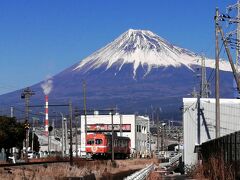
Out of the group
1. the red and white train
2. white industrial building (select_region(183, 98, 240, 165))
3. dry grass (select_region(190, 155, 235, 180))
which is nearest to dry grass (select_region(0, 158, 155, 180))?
white industrial building (select_region(183, 98, 240, 165))

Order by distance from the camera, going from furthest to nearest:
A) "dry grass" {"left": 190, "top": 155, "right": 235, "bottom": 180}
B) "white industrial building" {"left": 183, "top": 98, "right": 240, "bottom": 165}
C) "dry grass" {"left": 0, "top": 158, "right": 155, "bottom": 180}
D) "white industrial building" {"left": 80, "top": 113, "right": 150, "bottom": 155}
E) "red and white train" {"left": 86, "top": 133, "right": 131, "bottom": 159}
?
"white industrial building" {"left": 80, "top": 113, "right": 150, "bottom": 155}
"red and white train" {"left": 86, "top": 133, "right": 131, "bottom": 159}
"white industrial building" {"left": 183, "top": 98, "right": 240, "bottom": 165}
"dry grass" {"left": 0, "top": 158, "right": 155, "bottom": 180}
"dry grass" {"left": 190, "top": 155, "right": 235, "bottom": 180}

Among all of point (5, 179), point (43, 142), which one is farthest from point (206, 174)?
point (43, 142)

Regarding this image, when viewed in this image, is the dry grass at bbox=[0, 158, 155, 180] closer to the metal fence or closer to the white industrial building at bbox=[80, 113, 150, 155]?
the metal fence

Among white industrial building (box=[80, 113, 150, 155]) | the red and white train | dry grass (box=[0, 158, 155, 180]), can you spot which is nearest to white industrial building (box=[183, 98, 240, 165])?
dry grass (box=[0, 158, 155, 180])

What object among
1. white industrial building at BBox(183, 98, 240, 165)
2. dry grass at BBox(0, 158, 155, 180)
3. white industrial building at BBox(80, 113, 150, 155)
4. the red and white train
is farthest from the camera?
white industrial building at BBox(80, 113, 150, 155)

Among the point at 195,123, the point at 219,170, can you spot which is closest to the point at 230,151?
the point at 219,170

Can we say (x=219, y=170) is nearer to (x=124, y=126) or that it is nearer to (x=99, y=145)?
(x=99, y=145)

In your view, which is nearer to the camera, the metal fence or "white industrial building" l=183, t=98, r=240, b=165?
the metal fence

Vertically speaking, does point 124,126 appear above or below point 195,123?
above

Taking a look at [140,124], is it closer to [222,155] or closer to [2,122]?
[2,122]

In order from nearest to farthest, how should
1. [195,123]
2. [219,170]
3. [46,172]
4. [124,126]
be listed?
[219,170] → [46,172] → [195,123] → [124,126]

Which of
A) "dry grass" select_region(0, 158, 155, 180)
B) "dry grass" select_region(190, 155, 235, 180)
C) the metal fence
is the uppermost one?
the metal fence

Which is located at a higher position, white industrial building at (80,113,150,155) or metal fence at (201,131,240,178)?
white industrial building at (80,113,150,155)

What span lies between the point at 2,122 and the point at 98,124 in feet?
243
